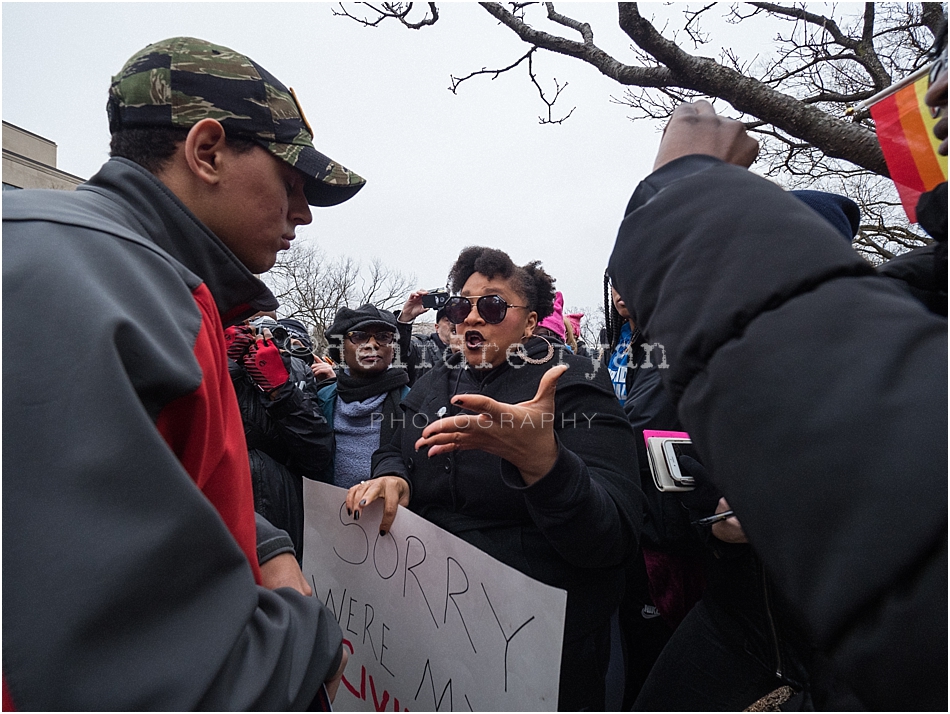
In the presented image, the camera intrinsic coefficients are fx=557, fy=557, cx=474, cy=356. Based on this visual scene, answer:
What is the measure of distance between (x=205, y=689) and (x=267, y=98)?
118cm

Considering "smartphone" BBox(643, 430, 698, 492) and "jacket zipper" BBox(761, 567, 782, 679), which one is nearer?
"jacket zipper" BBox(761, 567, 782, 679)

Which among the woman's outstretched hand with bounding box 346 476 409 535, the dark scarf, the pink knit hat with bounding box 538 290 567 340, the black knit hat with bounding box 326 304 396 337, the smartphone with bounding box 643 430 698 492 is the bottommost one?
the woman's outstretched hand with bounding box 346 476 409 535

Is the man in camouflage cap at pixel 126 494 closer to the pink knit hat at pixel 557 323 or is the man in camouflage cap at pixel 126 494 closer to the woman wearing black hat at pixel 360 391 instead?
the woman wearing black hat at pixel 360 391

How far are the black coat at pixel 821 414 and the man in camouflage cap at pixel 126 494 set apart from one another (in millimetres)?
675

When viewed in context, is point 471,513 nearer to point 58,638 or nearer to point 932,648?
point 58,638

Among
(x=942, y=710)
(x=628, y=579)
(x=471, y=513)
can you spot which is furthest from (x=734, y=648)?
(x=942, y=710)

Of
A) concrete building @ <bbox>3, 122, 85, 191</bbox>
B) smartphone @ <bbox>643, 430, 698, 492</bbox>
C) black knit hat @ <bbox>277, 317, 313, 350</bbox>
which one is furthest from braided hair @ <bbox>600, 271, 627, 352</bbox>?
concrete building @ <bbox>3, 122, 85, 191</bbox>

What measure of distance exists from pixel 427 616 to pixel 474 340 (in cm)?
109

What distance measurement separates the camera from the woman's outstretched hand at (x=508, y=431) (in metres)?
1.45

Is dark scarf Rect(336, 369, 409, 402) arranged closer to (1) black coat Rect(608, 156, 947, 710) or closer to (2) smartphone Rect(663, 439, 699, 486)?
(2) smartphone Rect(663, 439, 699, 486)

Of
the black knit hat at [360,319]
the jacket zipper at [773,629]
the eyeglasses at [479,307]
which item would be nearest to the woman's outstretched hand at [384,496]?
the eyeglasses at [479,307]

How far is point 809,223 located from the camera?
0.66 m

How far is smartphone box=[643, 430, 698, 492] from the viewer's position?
187 cm

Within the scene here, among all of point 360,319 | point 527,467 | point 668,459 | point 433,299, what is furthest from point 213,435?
point 360,319
